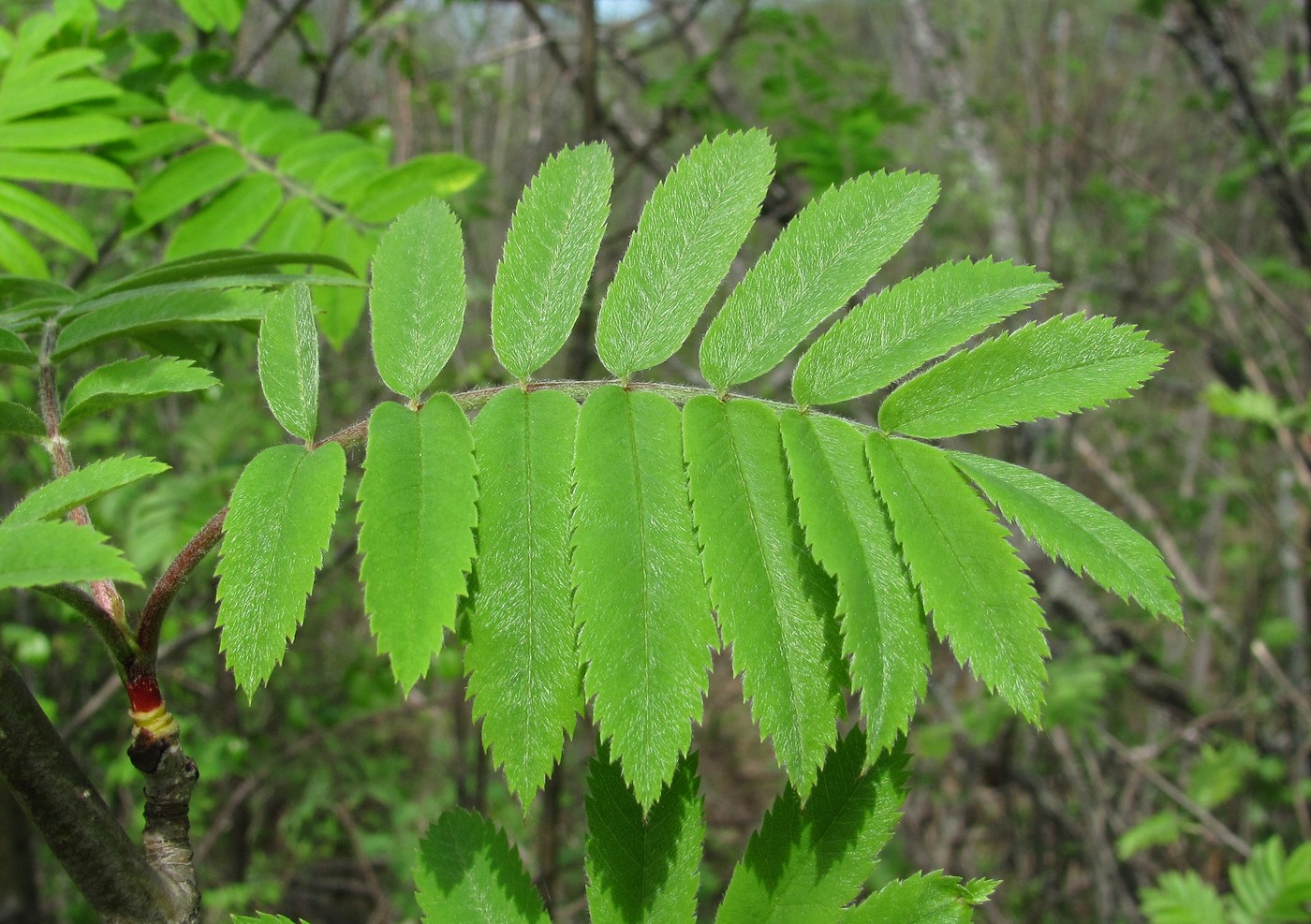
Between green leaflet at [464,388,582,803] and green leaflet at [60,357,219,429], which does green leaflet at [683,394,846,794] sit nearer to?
green leaflet at [464,388,582,803]

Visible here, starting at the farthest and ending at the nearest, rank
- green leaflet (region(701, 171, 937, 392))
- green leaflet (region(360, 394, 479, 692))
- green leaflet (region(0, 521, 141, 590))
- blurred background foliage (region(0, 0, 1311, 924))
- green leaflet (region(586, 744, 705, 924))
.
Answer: blurred background foliage (region(0, 0, 1311, 924)) < green leaflet (region(701, 171, 937, 392)) < green leaflet (region(586, 744, 705, 924)) < green leaflet (region(360, 394, 479, 692)) < green leaflet (region(0, 521, 141, 590))

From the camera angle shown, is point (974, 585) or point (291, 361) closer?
point (974, 585)

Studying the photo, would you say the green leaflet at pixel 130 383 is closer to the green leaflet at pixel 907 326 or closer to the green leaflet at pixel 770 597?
the green leaflet at pixel 770 597

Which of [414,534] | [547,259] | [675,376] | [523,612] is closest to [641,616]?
[523,612]

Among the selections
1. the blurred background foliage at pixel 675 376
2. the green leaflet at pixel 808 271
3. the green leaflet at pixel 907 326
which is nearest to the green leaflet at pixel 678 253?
the green leaflet at pixel 808 271

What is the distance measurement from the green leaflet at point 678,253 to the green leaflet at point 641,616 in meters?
0.20

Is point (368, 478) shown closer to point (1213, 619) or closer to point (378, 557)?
point (378, 557)

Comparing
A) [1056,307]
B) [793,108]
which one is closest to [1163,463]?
[1056,307]

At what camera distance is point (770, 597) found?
2.67ft

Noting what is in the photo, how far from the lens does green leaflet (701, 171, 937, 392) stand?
0.99m

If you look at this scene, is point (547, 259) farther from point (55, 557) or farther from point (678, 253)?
point (55, 557)

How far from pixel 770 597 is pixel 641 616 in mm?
116

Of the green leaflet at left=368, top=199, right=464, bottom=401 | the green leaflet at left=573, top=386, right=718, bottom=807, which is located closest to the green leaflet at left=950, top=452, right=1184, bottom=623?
the green leaflet at left=573, top=386, right=718, bottom=807

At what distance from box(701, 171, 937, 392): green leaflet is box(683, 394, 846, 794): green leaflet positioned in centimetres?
14
